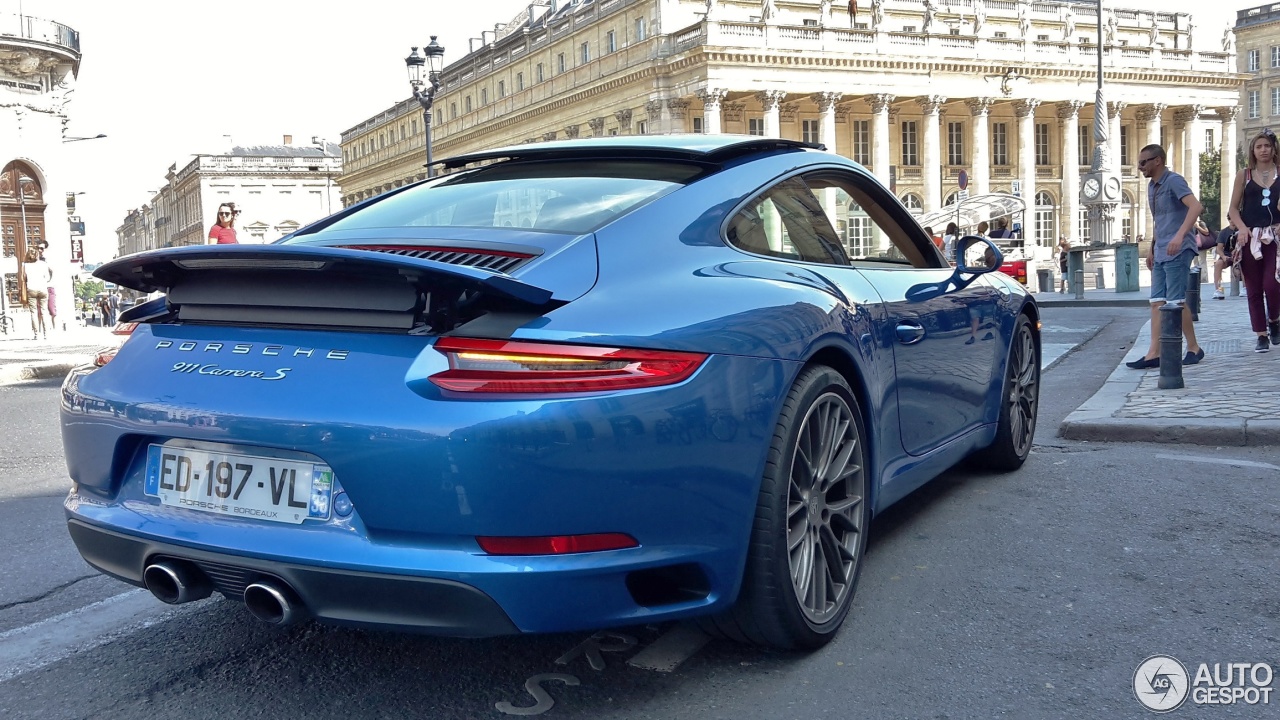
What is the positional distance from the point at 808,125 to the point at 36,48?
44938 mm

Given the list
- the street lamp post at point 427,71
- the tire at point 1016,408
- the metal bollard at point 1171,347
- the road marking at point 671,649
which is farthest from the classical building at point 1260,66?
the road marking at point 671,649

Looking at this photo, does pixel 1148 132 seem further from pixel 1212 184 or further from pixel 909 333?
pixel 909 333

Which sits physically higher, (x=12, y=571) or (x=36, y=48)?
(x=36, y=48)

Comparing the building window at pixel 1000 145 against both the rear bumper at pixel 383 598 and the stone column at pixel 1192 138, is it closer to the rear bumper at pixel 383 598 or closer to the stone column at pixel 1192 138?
the stone column at pixel 1192 138

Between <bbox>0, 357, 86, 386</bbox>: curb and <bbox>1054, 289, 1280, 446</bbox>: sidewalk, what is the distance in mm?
11212

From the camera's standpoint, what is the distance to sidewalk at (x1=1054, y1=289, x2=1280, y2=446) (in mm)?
5777

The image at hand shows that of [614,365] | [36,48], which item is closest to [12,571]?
[614,365]

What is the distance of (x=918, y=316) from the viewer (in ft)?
12.1

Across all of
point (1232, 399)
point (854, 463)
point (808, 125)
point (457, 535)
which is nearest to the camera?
point (457, 535)

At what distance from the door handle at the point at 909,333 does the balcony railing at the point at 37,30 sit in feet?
138

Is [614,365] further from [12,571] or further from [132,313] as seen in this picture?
[12,571]

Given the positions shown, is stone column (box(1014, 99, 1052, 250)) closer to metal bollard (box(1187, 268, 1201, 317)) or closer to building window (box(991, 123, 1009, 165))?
building window (box(991, 123, 1009, 165))

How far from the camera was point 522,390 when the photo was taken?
7.11ft

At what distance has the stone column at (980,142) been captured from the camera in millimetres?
68688
